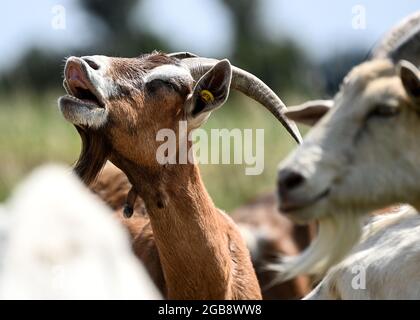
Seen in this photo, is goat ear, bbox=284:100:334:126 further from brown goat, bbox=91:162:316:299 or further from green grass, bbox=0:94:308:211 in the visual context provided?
green grass, bbox=0:94:308:211

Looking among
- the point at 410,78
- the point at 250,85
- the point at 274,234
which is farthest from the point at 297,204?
the point at 274,234

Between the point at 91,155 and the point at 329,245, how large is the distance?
2450mm

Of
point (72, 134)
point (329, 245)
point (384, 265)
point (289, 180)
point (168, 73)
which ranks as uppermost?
point (168, 73)

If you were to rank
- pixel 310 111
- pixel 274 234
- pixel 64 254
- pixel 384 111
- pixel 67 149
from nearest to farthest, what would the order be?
pixel 64 254 → pixel 384 111 → pixel 310 111 → pixel 274 234 → pixel 67 149

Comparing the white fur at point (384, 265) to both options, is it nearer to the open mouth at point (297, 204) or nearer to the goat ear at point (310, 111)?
the goat ear at point (310, 111)

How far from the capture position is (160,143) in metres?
7.75

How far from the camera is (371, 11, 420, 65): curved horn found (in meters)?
5.79

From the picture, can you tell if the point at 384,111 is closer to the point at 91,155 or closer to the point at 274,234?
the point at 91,155

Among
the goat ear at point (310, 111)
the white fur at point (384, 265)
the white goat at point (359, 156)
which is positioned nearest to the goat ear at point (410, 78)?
the white goat at point (359, 156)

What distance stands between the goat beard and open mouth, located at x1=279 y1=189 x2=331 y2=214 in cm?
235

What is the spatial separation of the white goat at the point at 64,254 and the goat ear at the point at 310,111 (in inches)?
56.3

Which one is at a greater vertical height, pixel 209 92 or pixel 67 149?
pixel 209 92

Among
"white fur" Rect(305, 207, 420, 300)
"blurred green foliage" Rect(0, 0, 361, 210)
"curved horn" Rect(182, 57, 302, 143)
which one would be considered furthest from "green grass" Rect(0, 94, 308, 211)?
"white fur" Rect(305, 207, 420, 300)

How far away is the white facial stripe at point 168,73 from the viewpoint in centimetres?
782
